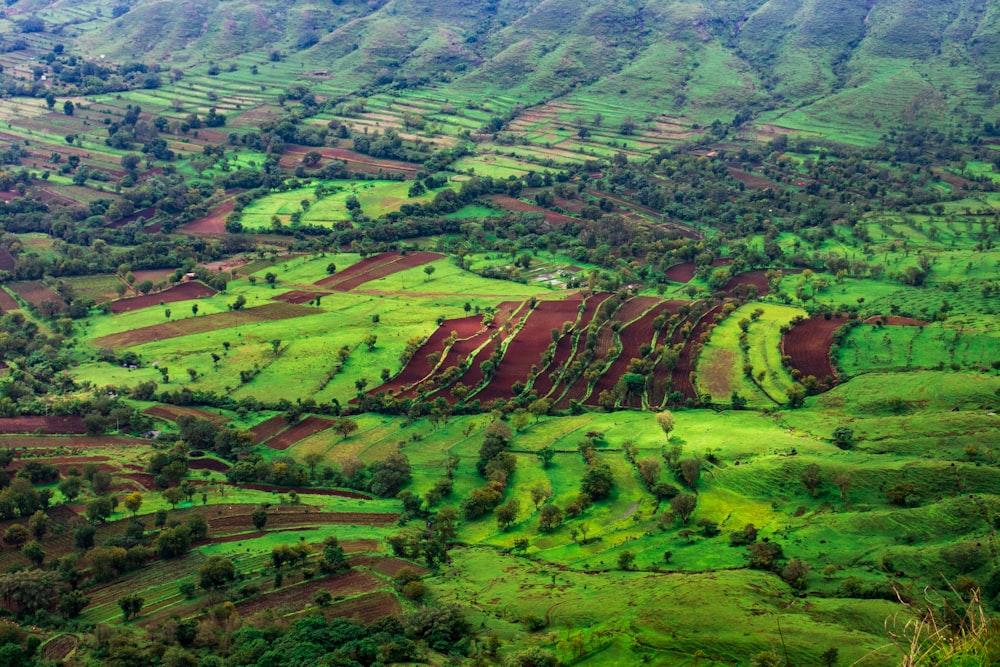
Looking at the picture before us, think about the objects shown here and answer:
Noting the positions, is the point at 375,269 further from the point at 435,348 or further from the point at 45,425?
the point at 45,425

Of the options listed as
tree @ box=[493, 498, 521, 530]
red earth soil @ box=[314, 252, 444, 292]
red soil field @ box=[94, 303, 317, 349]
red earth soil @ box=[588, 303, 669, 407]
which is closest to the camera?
tree @ box=[493, 498, 521, 530]

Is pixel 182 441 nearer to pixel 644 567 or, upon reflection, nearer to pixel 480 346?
pixel 480 346

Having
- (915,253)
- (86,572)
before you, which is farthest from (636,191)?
(86,572)

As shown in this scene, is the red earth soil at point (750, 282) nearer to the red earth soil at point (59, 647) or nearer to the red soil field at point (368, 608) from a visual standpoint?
the red soil field at point (368, 608)

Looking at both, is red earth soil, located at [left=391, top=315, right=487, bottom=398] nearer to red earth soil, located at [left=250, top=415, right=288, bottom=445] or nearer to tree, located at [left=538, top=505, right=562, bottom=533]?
red earth soil, located at [left=250, top=415, right=288, bottom=445]

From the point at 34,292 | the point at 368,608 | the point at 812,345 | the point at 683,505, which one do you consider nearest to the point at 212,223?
the point at 34,292

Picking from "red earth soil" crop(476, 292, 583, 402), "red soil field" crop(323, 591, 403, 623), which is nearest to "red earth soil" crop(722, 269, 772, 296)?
"red earth soil" crop(476, 292, 583, 402)
